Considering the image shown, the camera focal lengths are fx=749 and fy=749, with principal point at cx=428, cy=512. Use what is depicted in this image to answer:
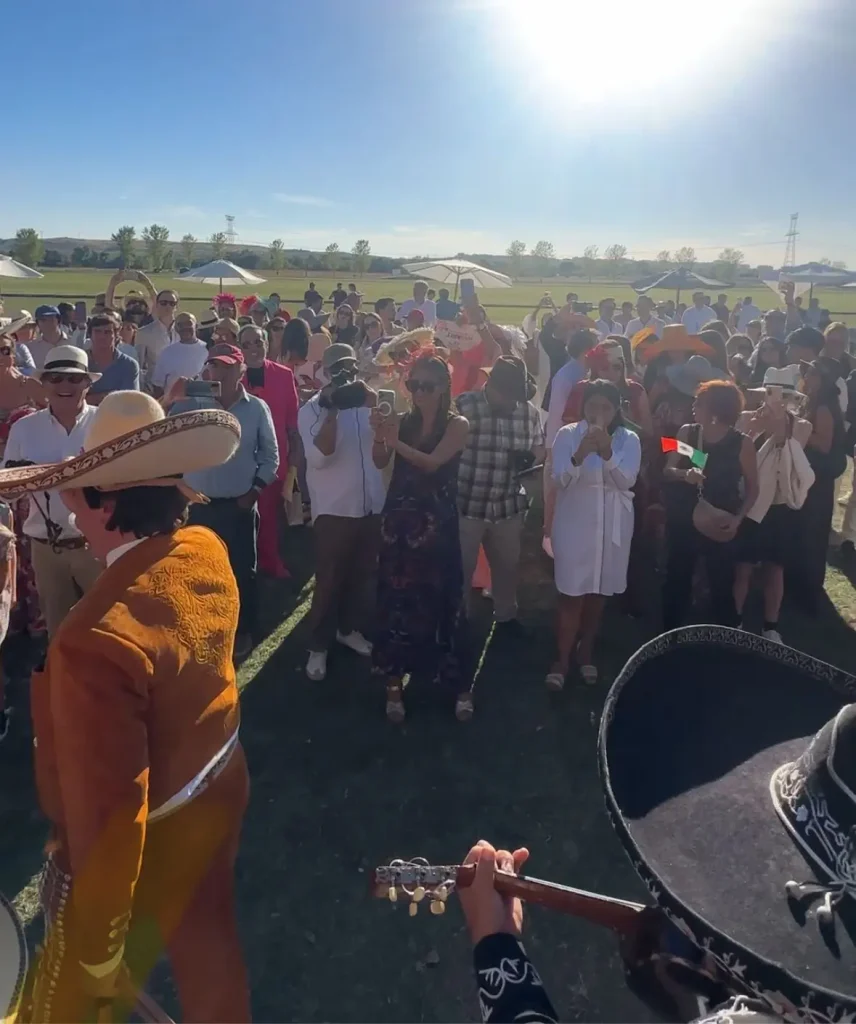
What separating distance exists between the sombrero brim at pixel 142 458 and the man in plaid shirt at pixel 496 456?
2.85 meters

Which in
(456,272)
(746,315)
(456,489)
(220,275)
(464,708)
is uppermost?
(456,272)

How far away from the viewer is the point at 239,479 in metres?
4.74

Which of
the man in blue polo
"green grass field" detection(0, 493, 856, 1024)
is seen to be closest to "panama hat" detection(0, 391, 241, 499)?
"green grass field" detection(0, 493, 856, 1024)

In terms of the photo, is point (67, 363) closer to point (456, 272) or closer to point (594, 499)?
point (594, 499)

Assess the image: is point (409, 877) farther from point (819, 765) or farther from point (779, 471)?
point (779, 471)

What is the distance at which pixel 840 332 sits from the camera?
6.82m

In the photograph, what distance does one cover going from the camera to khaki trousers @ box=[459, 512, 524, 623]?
4945mm

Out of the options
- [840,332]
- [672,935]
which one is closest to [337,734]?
[672,935]

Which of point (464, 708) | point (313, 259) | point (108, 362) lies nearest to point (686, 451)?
point (464, 708)

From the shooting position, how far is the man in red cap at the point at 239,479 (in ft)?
15.4

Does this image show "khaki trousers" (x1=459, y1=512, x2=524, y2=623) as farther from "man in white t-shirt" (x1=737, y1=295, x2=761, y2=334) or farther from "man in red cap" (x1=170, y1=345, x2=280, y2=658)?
"man in white t-shirt" (x1=737, y1=295, x2=761, y2=334)

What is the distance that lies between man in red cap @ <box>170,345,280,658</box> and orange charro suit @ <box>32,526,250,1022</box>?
255 centimetres

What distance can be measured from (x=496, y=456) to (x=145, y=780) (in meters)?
3.40

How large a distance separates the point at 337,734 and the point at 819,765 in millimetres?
3463
